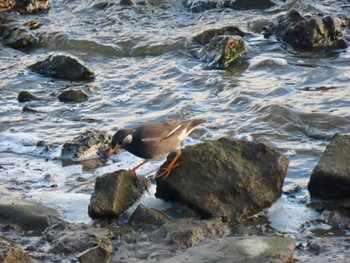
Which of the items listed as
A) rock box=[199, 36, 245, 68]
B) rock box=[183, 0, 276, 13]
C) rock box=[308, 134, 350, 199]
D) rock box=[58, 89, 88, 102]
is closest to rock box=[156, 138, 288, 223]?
rock box=[308, 134, 350, 199]

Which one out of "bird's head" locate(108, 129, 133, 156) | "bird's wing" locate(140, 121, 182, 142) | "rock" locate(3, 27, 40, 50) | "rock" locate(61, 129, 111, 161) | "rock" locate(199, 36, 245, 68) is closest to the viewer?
"bird's head" locate(108, 129, 133, 156)

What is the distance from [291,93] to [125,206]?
3704mm

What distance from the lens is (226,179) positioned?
6164mm

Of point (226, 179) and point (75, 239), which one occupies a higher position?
point (226, 179)

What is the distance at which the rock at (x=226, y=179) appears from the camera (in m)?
6.12

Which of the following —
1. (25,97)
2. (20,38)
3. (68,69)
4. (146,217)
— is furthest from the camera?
(20,38)

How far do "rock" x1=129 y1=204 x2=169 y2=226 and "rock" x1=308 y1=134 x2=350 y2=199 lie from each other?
1274 mm

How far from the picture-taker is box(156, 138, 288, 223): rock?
6121 millimetres

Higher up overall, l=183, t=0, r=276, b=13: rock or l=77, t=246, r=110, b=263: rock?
l=183, t=0, r=276, b=13: rock

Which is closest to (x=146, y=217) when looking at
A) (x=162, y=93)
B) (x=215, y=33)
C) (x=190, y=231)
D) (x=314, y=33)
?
(x=190, y=231)

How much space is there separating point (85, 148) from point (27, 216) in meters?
1.77

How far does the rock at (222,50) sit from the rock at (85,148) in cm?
301

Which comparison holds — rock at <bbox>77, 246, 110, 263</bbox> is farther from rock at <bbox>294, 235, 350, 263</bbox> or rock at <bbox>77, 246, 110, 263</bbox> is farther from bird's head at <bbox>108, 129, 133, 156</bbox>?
rock at <bbox>294, 235, 350, 263</bbox>

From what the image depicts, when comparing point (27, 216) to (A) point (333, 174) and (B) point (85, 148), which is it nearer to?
(B) point (85, 148)
